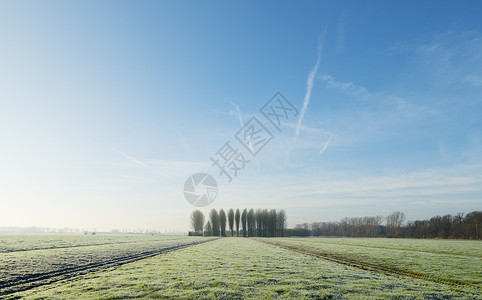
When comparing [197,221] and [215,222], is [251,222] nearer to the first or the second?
[215,222]

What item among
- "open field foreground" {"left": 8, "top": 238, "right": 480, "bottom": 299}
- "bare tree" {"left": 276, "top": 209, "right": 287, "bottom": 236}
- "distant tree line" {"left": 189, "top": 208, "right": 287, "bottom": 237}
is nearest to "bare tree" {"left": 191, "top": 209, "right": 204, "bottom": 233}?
"distant tree line" {"left": 189, "top": 208, "right": 287, "bottom": 237}

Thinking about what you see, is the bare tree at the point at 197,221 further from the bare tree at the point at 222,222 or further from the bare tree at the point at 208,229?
the bare tree at the point at 222,222

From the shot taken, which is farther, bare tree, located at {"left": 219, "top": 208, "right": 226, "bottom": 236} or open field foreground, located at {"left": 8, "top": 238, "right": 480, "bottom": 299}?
bare tree, located at {"left": 219, "top": 208, "right": 226, "bottom": 236}

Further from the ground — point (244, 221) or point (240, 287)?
point (240, 287)

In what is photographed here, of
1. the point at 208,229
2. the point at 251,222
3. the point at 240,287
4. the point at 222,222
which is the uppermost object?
the point at 240,287

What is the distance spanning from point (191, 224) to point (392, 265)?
511 feet

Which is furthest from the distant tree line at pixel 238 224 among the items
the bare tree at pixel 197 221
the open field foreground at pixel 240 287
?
the open field foreground at pixel 240 287

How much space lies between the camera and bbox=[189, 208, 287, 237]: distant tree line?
17012 centimetres

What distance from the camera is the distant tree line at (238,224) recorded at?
17012 cm

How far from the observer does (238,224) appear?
172375 mm

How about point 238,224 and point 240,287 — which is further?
point 238,224

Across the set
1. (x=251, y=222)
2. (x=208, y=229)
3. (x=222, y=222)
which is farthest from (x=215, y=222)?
(x=251, y=222)

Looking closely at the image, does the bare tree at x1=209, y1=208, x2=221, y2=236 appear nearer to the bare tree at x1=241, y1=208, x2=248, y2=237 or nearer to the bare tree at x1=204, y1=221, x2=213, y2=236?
the bare tree at x1=204, y1=221, x2=213, y2=236

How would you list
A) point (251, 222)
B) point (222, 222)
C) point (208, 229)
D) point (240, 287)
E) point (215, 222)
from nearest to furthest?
point (240, 287), point (215, 222), point (208, 229), point (222, 222), point (251, 222)
